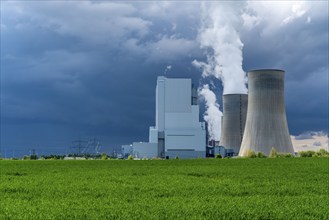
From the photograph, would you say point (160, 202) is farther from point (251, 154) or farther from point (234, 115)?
point (234, 115)

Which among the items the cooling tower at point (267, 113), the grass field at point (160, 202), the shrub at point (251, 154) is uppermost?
the cooling tower at point (267, 113)

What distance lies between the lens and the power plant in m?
37.8

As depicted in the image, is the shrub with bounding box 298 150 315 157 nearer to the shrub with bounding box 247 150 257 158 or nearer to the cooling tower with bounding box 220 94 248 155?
the shrub with bounding box 247 150 257 158

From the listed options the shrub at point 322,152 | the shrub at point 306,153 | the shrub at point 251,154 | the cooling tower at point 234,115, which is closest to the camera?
the shrub at point 251,154

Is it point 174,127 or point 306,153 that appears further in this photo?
point 174,127

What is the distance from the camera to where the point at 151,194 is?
350 inches

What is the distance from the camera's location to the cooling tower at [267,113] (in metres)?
37.6

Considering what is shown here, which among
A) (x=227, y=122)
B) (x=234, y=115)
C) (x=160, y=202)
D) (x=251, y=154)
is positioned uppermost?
(x=234, y=115)

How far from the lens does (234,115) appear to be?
52875 mm

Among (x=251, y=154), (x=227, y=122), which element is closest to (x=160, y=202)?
(x=251, y=154)

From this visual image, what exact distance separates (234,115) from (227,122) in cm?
186

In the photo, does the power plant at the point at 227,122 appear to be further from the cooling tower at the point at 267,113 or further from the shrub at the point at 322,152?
the shrub at the point at 322,152

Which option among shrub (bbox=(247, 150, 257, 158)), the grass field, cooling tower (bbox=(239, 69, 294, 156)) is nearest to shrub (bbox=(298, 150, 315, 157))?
cooling tower (bbox=(239, 69, 294, 156))

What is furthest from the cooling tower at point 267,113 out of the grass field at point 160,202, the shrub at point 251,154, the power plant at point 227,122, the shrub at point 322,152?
the grass field at point 160,202
